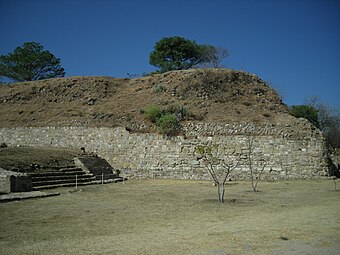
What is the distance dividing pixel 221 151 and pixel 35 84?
2218 centimetres

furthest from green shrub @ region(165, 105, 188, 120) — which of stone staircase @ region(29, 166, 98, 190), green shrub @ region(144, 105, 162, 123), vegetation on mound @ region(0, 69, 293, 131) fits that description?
stone staircase @ region(29, 166, 98, 190)

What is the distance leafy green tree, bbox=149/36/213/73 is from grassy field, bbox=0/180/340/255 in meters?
28.4

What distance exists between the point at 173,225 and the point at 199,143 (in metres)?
13.5

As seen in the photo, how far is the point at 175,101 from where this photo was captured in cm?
2816

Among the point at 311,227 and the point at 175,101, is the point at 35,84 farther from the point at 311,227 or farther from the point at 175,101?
the point at 311,227

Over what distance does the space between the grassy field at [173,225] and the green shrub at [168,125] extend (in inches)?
381

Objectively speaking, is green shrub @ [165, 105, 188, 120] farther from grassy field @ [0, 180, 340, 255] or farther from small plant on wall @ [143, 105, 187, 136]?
grassy field @ [0, 180, 340, 255]

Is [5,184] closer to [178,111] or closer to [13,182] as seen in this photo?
[13,182]

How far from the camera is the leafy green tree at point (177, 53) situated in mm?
39750

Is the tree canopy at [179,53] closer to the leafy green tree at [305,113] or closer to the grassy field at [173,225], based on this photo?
the leafy green tree at [305,113]

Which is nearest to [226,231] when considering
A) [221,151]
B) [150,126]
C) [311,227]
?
[311,227]

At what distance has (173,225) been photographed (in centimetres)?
816

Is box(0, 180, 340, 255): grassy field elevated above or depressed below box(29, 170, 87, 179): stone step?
below

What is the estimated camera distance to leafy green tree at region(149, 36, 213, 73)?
3975 cm
